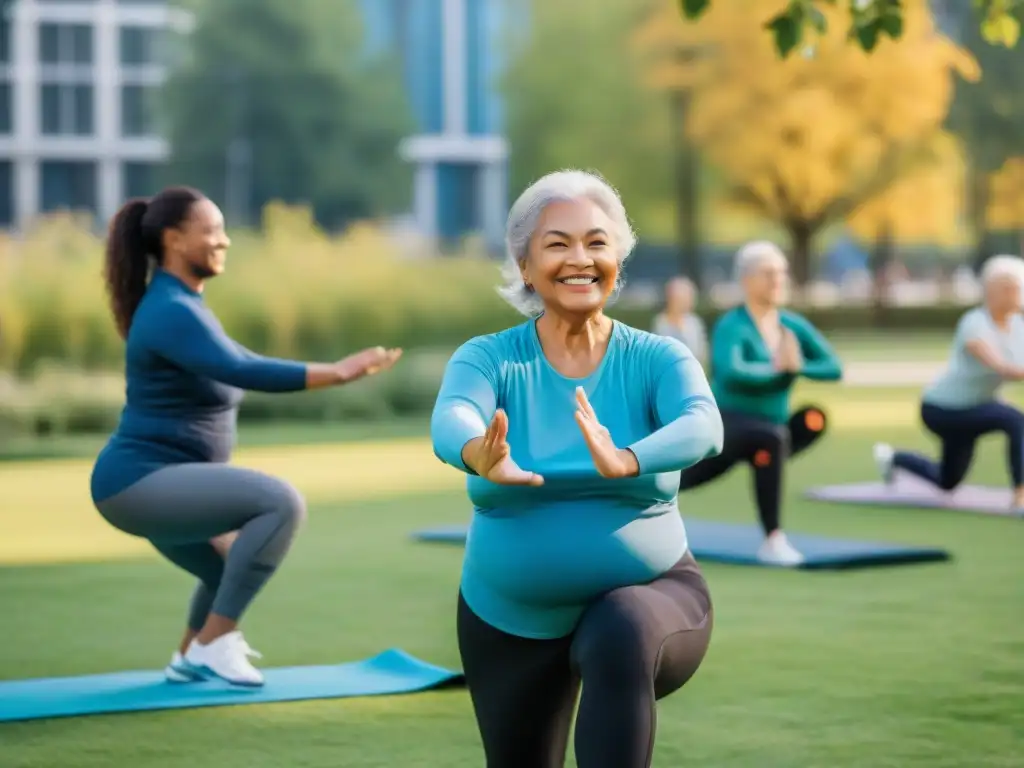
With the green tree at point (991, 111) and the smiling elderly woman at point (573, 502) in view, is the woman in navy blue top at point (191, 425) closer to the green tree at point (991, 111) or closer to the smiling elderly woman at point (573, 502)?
the smiling elderly woman at point (573, 502)

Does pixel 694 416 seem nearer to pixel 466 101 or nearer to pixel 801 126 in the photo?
pixel 801 126

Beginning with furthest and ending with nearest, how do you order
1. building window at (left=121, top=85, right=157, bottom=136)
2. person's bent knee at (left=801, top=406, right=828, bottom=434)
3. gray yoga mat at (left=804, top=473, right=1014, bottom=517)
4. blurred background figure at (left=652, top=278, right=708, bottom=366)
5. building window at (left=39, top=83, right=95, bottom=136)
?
building window at (left=121, top=85, right=157, bottom=136)
building window at (left=39, top=83, right=95, bottom=136)
blurred background figure at (left=652, top=278, right=708, bottom=366)
gray yoga mat at (left=804, top=473, right=1014, bottom=517)
person's bent knee at (left=801, top=406, right=828, bottom=434)

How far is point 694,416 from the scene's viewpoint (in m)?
4.25

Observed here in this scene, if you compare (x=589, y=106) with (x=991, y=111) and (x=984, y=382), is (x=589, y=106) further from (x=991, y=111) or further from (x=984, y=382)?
(x=984, y=382)

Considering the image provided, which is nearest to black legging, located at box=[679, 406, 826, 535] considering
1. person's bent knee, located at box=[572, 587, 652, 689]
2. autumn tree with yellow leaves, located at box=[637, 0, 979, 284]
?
person's bent knee, located at box=[572, 587, 652, 689]

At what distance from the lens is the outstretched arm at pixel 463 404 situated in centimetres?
415

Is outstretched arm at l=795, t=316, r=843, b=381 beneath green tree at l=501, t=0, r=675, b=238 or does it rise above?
beneath

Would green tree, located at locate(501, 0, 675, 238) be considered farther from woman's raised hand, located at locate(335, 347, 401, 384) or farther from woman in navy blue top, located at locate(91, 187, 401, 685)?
woman's raised hand, located at locate(335, 347, 401, 384)

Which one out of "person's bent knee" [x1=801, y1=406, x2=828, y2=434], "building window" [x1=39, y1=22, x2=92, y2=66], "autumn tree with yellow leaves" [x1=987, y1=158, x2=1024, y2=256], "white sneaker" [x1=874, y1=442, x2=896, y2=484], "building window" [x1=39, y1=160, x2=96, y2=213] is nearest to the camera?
"person's bent knee" [x1=801, y1=406, x2=828, y2=434]

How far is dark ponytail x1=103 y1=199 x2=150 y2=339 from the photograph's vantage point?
23.0 feet

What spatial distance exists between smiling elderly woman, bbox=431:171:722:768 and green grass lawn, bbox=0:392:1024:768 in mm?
1685

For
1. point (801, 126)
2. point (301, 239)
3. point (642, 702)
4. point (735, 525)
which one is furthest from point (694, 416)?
point (801, 126)

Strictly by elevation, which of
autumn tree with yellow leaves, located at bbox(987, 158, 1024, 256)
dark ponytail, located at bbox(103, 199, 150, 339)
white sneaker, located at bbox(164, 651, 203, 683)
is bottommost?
white sneaker, located at bbox(164, 651, 203, 683)

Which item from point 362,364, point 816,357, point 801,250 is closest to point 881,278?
point 801,250
